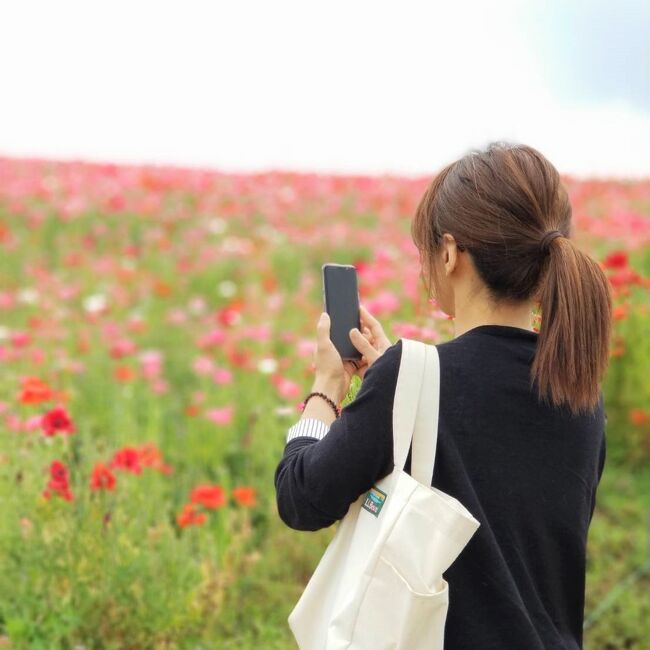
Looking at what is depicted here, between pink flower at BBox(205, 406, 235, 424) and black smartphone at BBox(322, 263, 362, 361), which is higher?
black smartphone at BBox(322, 263, 362, 361)

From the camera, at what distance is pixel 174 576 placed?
2.30 meters

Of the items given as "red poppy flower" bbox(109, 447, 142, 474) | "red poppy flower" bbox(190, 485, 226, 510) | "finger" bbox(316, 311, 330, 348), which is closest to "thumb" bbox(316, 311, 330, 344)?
"finger" bbox(316, 311, 330, 348)

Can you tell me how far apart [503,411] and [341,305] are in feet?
1.00

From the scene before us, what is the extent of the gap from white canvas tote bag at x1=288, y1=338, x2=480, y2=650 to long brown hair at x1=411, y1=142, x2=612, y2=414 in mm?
156

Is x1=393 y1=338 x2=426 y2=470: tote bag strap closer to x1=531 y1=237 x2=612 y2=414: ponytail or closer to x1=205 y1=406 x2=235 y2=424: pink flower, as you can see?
x1=531 y1=237 x2=612 y2=414: ponytail

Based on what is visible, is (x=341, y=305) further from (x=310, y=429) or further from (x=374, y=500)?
(x=374, y=500)

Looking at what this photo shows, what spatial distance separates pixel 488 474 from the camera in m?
1.16

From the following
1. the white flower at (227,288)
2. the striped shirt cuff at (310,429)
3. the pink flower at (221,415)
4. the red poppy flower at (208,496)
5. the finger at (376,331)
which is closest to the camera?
the striped shirt cuff at (310,429)

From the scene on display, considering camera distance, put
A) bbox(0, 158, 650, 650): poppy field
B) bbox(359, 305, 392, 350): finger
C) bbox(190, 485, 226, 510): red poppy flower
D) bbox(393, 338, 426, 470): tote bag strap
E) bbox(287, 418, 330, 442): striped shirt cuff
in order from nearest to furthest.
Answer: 1. bbox(393, 338, 426, 470): tote bag strap
2. bbox(287, 418, 330, 442): striped shirt cuff
3. bbox(359, 305, 392, 350): finger
4. bbox(0, 158, 650, 650): poppy field
5. bbox(190, 485, 226, 510): red poppy flower

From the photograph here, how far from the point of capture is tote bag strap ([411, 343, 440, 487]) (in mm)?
1119

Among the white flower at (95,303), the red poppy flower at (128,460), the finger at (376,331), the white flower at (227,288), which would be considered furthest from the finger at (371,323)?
the white flower at (227,288)

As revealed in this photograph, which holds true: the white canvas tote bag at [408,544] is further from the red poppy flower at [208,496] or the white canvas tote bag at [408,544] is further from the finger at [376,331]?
the red poppy flower at [208,496]

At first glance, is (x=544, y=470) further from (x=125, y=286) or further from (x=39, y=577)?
(x=125, y=286)

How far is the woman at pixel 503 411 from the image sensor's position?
1.14m
